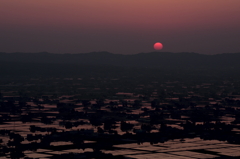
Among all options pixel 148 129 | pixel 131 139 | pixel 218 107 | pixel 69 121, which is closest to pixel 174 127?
pixel 148 129

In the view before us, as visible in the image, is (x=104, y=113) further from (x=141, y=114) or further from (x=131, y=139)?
(x=131, y=139)

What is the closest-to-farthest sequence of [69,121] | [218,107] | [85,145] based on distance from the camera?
[85,145]
[69,121]
[218,107]

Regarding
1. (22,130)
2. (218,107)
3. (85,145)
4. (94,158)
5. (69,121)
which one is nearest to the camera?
(94,158)

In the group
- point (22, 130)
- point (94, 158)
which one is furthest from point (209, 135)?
point (22, 130)

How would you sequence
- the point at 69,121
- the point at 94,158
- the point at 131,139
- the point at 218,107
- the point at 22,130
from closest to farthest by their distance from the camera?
the point at 94,158 < the point at 131,139 < the point at 22,130 < the point at 69,121 < the point at 218,107

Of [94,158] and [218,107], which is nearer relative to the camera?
[94,158]

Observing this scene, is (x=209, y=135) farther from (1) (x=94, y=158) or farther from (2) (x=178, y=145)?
(1) (x=94, y=158)

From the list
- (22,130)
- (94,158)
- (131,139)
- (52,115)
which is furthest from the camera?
(52,115)

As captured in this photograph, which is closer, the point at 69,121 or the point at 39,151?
the point at 39,151
